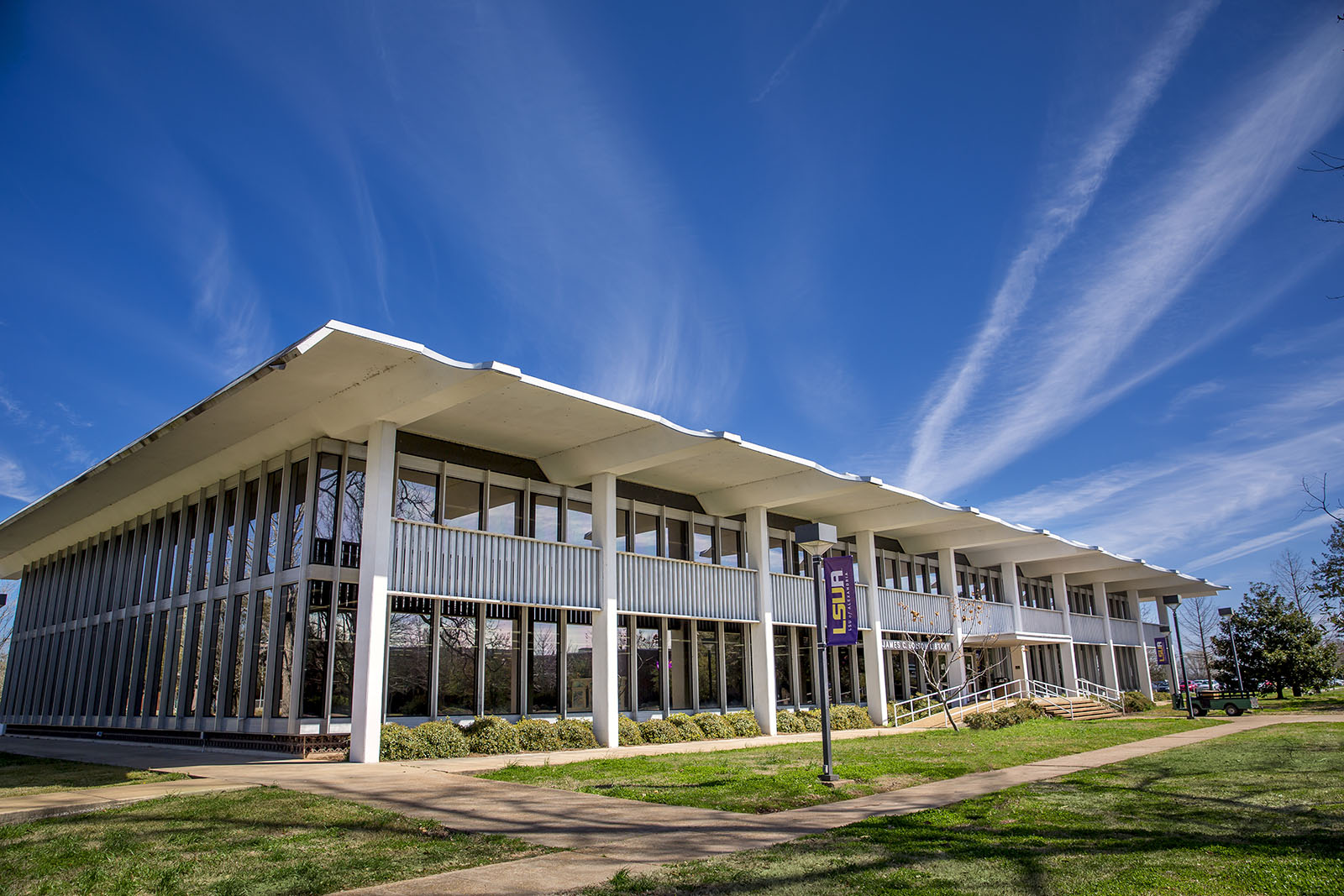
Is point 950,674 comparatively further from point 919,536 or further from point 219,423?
point 219,423

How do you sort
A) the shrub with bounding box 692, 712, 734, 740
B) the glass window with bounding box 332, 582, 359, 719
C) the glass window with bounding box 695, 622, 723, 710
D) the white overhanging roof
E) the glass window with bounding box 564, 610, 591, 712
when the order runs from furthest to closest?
the glass window with bounding box 695, 622, 723, 710 < the shrub with bounding box 692, 712, 734, 740 < the glass window with bounding box 564, 610, 591, 712 < the glass window with bounding box 332, 582, 359, 719 < the white overhanging roof

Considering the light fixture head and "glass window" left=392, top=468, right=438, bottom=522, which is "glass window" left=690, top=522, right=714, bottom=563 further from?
the light fixture head

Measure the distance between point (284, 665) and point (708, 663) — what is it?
11.8m

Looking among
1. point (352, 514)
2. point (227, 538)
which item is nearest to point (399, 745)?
point (352, 514)

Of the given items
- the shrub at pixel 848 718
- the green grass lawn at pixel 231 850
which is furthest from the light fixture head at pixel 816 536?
the shrub at pixel 848 718

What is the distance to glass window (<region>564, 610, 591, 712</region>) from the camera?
2130 centimetres

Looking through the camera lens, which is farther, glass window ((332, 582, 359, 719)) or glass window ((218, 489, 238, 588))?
glass window ((218, 489, 238, 588))

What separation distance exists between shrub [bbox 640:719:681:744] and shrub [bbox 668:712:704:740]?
126 mm

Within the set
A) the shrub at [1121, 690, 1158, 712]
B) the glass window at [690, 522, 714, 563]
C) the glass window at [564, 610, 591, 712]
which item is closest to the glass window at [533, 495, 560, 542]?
the glass window at [564, 610, 591, 712]

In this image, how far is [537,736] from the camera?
60.9 ft

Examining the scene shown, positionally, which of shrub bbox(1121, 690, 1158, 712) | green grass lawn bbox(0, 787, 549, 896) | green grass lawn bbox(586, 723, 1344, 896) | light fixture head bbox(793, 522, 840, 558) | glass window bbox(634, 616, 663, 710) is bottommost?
shrub bbox(1121, 690, 1158, 712)

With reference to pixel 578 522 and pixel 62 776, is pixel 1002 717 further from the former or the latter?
pixel 62 776

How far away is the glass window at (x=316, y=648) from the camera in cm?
1739

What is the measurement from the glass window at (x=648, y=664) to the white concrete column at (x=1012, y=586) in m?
18.5
